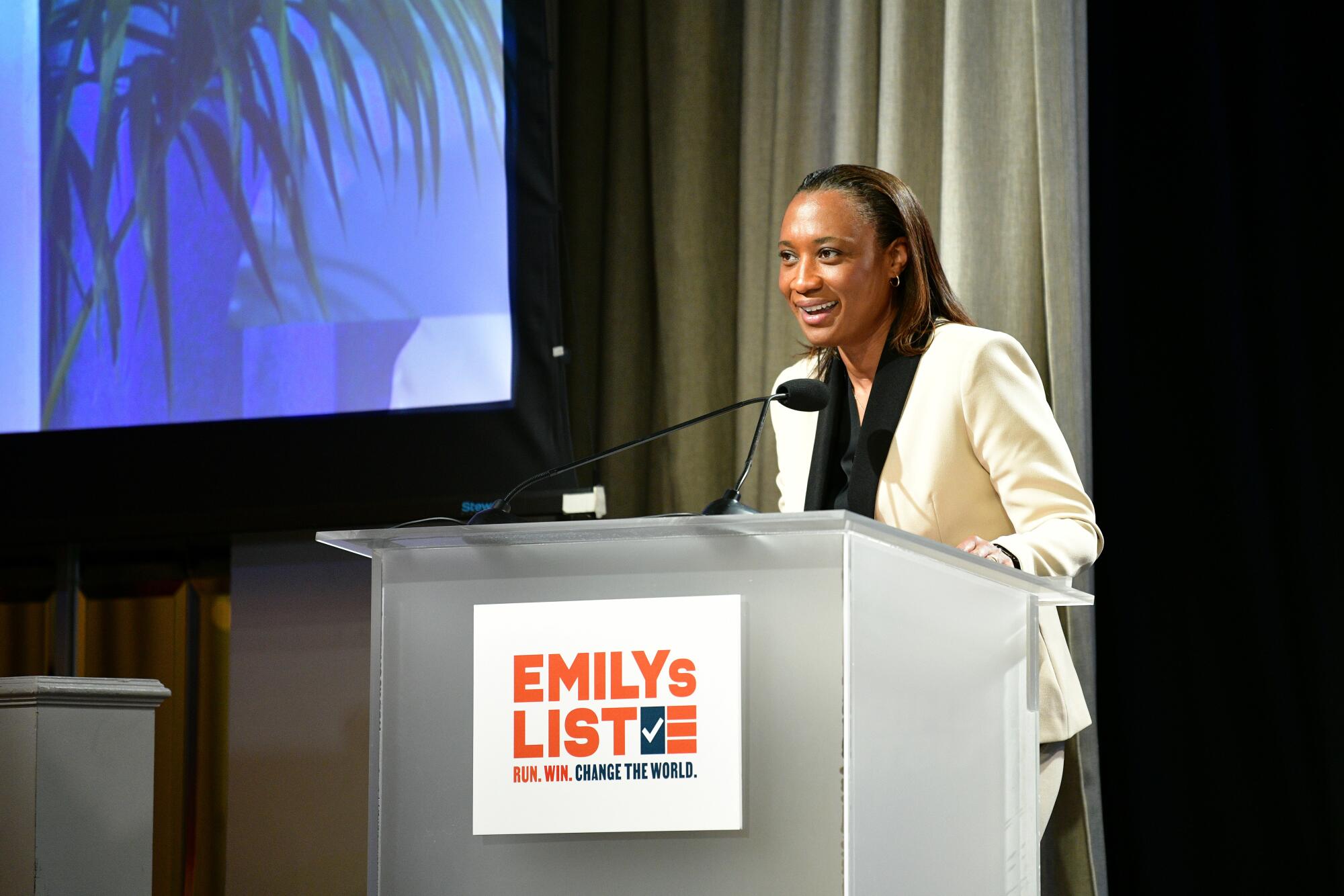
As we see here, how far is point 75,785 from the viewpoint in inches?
96.2

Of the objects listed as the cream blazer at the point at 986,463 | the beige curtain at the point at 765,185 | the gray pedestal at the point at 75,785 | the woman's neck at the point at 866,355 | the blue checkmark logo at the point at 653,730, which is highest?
the beige curtain at the point at 765,185

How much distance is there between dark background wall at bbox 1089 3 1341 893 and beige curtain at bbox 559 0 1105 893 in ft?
0.36

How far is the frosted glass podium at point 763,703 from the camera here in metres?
1.23

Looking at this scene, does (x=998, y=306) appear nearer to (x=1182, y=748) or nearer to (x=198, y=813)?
(x=1182, y=748)

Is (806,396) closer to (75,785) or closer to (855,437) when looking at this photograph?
(855,437)

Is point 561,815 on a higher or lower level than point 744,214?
lower

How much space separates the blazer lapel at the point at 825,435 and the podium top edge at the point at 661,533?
0.69 metres

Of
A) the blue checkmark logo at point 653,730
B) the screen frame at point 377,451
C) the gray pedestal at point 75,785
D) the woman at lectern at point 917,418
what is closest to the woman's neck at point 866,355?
the woman at lectern at point 917,418

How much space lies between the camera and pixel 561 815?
1.27 meters

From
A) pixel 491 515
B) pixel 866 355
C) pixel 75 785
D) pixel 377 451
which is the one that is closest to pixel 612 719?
pixel 491 515

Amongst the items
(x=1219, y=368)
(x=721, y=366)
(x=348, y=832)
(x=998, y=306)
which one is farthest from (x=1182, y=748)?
(x=348, y=832)

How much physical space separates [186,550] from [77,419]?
40 centimetres

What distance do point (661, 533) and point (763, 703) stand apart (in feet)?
0.58

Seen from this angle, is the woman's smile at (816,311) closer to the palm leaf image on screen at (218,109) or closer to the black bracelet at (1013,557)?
the black bracelet at (1013,557)
